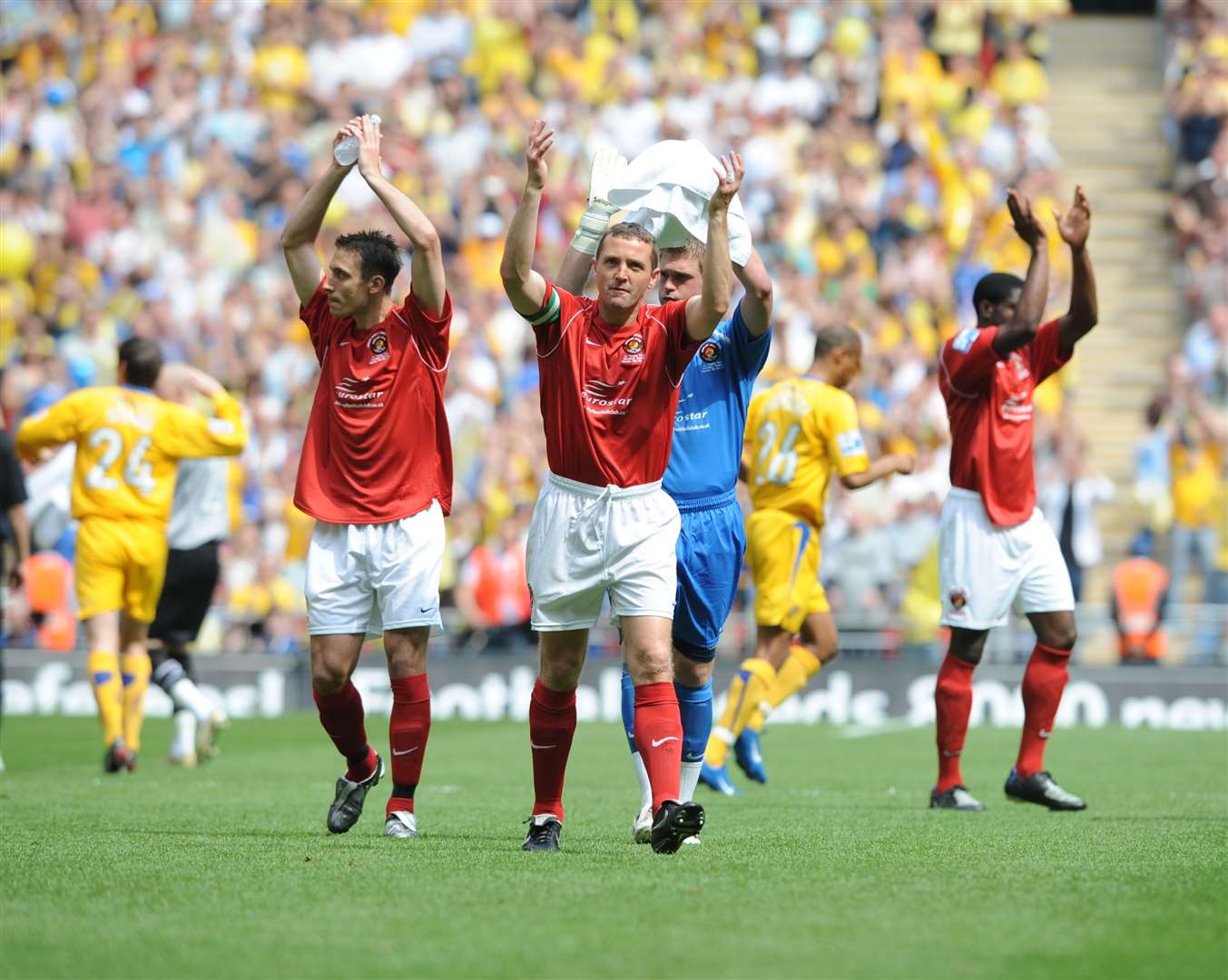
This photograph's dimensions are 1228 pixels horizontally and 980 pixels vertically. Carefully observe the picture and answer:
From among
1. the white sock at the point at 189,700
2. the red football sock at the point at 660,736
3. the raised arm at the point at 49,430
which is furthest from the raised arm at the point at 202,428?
the red football sock at the point at 660,736

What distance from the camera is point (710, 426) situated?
27.5 feet

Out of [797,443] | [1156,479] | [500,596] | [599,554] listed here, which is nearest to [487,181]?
[500,596]

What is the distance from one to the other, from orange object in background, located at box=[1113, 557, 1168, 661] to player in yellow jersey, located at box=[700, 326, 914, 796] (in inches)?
274

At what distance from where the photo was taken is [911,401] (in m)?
19.2

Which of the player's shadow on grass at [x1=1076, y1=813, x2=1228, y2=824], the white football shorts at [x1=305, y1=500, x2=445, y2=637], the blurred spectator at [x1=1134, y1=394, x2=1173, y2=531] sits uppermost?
the blurred spectator at [x1=1134, y1=394, x2=1173, y2=531]

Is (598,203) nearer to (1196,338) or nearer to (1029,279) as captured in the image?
(1029,279)

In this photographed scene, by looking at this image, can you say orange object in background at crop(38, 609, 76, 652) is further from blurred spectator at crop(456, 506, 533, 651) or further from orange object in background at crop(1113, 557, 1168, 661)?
orange object in background at crop(1113, 557, 1168, 661)

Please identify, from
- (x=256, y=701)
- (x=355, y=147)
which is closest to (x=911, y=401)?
(x=256, y=701)

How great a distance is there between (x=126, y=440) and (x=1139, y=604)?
9.71 metres

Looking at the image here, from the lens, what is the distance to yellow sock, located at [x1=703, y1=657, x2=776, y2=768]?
1044 centimetres

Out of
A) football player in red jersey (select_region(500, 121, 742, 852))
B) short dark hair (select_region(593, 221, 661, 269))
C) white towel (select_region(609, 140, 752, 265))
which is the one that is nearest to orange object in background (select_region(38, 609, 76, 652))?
white towel (select_region(609, 140, 752, 265))

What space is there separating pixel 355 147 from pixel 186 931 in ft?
11.4

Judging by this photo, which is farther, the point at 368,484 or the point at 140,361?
the point at 140,361

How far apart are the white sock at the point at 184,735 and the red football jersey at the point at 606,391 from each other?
6.07 m
